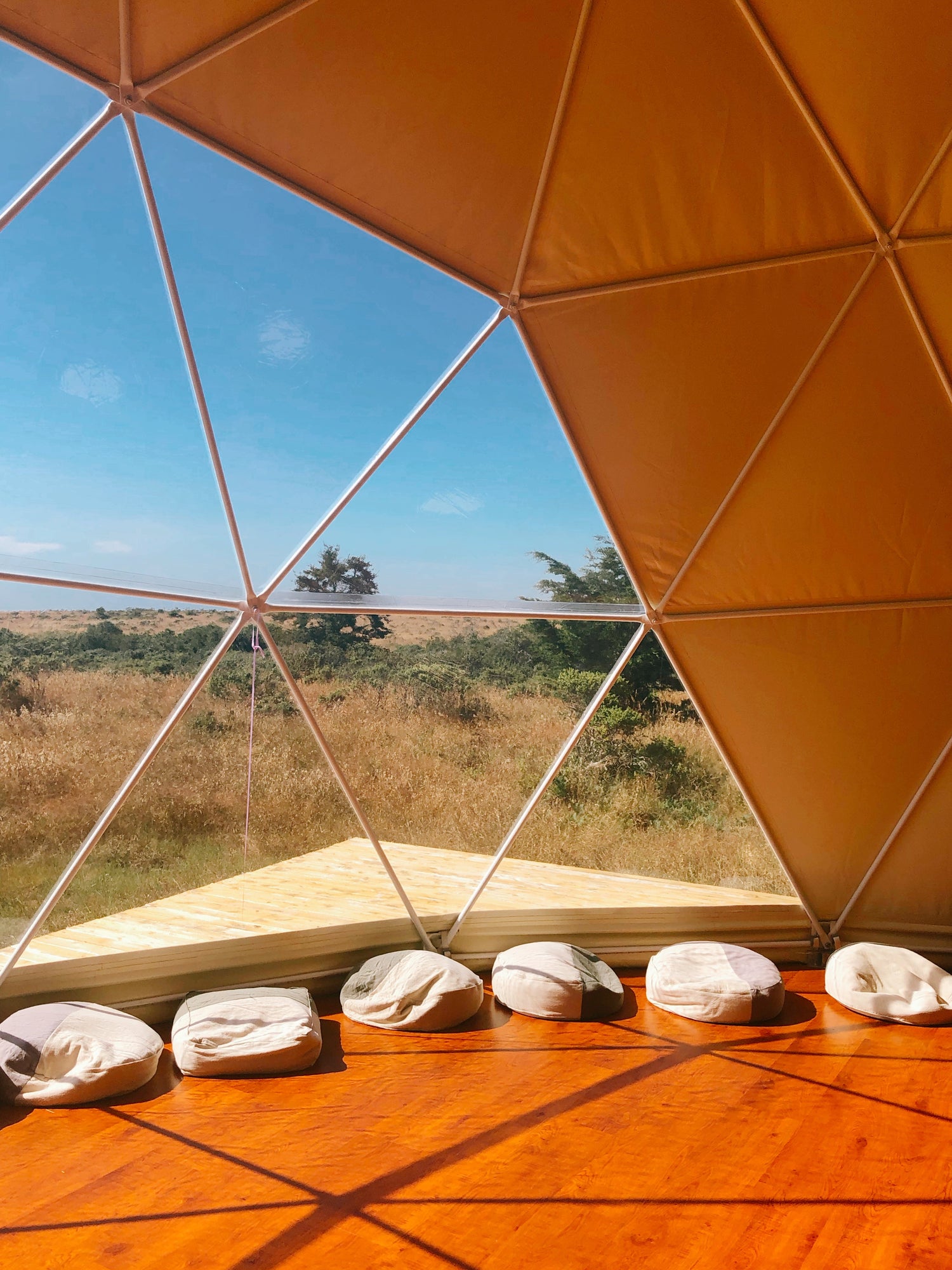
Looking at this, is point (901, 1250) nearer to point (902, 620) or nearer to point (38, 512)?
point (902, 620)

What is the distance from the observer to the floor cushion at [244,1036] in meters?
6.93

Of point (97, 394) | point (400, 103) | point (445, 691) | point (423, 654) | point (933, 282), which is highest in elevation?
point (97, 394)

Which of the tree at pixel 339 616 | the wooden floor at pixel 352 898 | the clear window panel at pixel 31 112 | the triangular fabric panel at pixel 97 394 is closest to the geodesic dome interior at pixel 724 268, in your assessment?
the wooden floor at pixel 352 898

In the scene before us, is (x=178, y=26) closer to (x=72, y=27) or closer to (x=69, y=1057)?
(x=72, y=27)

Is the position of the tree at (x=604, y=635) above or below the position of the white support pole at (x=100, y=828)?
above

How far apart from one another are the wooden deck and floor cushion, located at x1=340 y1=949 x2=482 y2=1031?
668 mm

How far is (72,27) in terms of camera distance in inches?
186

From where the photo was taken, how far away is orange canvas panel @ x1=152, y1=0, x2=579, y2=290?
525 centimetres

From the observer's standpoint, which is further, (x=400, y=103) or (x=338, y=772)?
(x=338, y=772)

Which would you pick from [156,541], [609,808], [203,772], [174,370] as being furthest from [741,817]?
[174,370]

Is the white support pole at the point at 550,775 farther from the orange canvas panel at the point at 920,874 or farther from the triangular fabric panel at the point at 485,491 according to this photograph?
the triangular fabric panel at the point at 485,491

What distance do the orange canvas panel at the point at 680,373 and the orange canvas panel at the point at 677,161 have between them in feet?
0.92

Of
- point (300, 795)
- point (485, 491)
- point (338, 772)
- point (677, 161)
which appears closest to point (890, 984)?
point (338, 772)

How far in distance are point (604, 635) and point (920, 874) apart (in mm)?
7589
